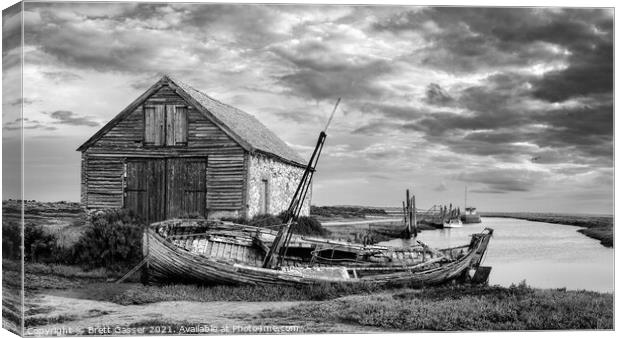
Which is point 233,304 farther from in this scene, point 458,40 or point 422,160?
point 458,40

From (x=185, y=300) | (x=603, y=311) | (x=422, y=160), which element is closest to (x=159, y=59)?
(x=185, y=300)

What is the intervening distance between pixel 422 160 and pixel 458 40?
230 centimetres

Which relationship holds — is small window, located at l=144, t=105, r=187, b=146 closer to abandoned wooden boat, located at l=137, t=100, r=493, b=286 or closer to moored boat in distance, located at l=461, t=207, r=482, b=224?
abandoned wooden boat, located at l=137, t=100, r=493, b=286

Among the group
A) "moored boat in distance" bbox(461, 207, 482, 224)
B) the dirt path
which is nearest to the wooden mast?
the dirt path

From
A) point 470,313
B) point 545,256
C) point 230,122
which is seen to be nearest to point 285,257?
point 230,122

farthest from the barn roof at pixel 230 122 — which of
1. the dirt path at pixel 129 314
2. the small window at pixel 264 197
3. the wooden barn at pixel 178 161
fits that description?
the dirt path at pixel 129 314

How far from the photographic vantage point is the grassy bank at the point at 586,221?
1188cm

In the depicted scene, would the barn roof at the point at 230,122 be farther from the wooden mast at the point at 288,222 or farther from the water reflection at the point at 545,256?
the water reflection at the point at 545,256

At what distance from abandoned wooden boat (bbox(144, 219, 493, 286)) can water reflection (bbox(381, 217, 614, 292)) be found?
15.8 inches

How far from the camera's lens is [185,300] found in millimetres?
12156

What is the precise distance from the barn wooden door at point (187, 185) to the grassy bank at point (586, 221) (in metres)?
6.79

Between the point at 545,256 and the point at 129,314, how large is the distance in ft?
29.7

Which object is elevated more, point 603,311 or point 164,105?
point 164,105

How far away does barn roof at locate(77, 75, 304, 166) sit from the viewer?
13.8m
